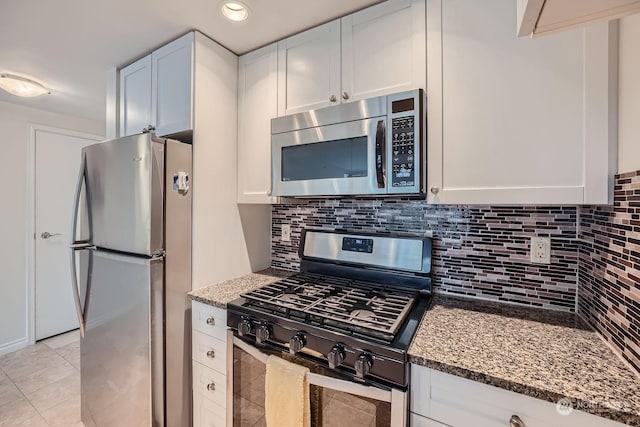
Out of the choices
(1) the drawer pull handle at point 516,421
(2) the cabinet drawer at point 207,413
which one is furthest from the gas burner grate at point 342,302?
(2) the cabinet drawer at point 207,413

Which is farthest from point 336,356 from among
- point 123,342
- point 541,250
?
point 123,342

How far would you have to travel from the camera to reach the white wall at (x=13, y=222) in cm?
260

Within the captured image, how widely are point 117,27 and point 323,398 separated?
80.1 inches

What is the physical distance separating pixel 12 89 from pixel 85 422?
2317 mm

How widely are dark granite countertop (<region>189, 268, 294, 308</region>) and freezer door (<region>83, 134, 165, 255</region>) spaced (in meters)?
0.32

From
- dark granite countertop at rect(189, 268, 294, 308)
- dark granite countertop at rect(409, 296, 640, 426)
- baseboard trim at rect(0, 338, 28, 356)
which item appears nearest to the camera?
dark granite countertop at rect(409, 296, 640, 426)

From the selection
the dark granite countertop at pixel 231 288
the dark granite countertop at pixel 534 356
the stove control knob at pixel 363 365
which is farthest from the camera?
the dark granite countertop at pixel 231 288

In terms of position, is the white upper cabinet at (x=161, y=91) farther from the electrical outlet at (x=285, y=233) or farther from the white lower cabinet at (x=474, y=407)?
the white lower cabinet at (x=474, y=407)

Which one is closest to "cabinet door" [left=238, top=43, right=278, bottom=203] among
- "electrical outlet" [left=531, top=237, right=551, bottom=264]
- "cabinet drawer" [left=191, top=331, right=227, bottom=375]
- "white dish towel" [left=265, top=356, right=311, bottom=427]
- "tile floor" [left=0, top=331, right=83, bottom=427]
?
"cabinet drawer" [left=191, top=331, right=227, bottom=375]

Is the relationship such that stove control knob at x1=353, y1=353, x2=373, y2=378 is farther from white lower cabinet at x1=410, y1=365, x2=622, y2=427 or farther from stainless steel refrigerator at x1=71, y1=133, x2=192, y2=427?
stainless steel refrigerator at x1=71, y1=133, x2=192, y2=427

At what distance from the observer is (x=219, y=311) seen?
138 centimetres

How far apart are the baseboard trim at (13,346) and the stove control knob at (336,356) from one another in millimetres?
3426

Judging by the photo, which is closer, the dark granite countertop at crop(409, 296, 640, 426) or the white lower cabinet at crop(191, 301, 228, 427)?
the dark granite countertop at crop(409, 296, 640, 426)

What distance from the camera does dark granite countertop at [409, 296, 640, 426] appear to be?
2.31 feet
